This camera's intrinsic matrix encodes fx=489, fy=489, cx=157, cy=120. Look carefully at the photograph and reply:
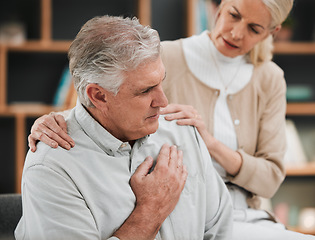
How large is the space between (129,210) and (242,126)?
0.70m

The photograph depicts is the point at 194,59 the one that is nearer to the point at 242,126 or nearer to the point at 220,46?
the point at 220,46

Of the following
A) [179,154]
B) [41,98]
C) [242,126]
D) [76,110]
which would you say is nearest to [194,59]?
[242,126]

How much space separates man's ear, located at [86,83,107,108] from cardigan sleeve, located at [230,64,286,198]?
0.67 m

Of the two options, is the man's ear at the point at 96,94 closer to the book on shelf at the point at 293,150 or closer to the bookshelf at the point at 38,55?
the bookshelf at the point at 38,55

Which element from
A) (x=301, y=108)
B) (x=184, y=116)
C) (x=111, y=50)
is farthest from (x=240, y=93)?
(x=301, y=108)

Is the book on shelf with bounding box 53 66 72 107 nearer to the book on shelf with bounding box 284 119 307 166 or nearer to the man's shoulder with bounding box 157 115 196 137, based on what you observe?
the book on shelf with bounding box 284 119 307 166

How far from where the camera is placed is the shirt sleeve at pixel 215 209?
1606 mm

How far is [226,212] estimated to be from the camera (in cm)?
162

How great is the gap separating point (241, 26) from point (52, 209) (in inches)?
39.0

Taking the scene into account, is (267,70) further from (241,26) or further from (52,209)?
(52,209)

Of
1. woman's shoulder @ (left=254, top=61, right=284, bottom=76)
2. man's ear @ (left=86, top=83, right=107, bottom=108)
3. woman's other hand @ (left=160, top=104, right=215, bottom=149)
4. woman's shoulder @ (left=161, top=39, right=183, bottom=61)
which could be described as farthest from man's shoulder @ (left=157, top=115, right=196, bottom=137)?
woman's shoulder @ (left=254, top=61, right=284, bottom=76)

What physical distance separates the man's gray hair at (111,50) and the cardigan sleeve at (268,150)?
696 millimetres

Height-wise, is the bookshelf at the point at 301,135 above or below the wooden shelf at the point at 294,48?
below

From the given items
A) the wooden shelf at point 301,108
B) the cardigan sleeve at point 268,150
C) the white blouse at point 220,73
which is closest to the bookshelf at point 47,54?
the wooden shelf at point 301,108
